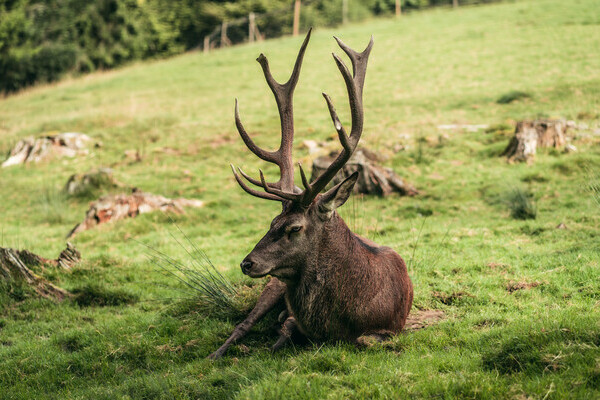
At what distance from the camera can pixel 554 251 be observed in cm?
778

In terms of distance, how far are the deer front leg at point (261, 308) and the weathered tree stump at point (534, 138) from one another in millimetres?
9325

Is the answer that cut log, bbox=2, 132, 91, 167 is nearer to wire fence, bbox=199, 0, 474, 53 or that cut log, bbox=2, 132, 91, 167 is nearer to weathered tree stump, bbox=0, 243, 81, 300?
weathered tree stump, bbox=0, 243, 81, 300

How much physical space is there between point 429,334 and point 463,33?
1190 inches

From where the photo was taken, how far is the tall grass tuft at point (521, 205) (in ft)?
33.0

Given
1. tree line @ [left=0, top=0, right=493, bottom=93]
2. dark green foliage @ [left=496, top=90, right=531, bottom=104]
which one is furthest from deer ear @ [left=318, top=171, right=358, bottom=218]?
tree line @ [left=0, top=0, right=493, bottom=93]

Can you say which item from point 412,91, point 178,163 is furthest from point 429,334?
point 412,91

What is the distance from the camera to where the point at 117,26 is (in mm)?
46656

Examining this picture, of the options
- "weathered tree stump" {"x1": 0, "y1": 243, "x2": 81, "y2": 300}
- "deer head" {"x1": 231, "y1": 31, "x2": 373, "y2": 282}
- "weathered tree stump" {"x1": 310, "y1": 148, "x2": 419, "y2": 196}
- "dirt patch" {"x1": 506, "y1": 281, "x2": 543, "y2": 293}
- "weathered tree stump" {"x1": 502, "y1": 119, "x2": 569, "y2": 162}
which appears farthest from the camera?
"weathered tree stump" {"x1": 502, "y1": 119, "x2": 569, "y2": 162}

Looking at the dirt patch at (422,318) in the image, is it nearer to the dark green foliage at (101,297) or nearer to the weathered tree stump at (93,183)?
the dark green foliage at (101,297)

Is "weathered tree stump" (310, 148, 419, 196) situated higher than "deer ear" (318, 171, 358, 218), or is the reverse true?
"deer ear" (318, 171, 358, 218)

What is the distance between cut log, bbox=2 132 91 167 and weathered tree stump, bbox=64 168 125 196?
445 cm

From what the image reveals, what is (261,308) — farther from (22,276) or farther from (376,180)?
(376,180)

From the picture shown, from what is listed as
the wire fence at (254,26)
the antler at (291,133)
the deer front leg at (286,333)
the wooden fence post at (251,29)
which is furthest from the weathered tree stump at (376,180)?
the wooden fence post at (251,29)

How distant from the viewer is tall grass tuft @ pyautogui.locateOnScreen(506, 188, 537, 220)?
396 inches
